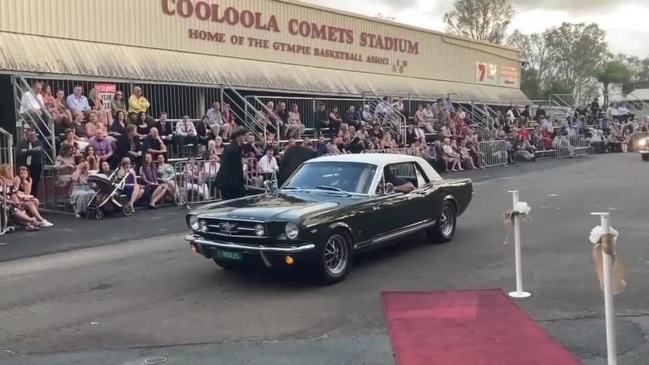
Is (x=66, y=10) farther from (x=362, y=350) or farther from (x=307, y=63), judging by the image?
(x=362, y=350)

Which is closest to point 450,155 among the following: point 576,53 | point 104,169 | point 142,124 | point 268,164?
point 268,164

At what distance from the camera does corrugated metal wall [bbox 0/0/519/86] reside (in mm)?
17547

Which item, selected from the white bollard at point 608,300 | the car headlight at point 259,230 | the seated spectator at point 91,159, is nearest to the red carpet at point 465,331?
the white bollard at point 608,300

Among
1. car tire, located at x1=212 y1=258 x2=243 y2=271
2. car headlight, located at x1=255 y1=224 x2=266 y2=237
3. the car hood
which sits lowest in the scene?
car tire, located at x1=212 y1=258 x2=243 y2=271

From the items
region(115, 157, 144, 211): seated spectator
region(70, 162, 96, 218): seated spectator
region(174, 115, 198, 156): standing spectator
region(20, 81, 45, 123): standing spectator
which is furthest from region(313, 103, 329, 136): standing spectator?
region(70, 162, 96, 218): seated spectator

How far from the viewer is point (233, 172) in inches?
400

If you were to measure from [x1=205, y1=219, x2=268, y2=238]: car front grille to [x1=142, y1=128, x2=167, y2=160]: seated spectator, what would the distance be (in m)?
7.99

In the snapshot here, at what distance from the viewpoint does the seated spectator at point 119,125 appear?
15.6 m

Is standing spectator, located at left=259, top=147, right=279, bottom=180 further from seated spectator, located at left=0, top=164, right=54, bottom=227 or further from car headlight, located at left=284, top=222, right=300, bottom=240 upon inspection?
car headlight, located at left=284, top=222, right=300, bottom=240

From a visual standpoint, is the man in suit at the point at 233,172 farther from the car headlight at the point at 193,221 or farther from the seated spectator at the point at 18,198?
the seated spectator at the point at 18,198

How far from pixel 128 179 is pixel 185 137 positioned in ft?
10.8

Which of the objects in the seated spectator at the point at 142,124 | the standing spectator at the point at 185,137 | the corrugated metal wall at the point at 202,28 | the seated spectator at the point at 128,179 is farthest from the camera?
the corrugated metal wall at the point at 202,28

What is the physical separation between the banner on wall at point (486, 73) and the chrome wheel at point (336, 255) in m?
30.8

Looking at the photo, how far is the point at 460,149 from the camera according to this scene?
84.1ft
